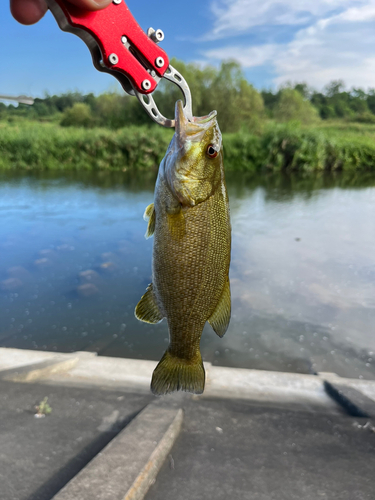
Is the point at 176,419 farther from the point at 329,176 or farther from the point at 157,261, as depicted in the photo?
the point at 329,176

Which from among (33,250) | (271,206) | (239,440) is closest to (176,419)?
(239,440)

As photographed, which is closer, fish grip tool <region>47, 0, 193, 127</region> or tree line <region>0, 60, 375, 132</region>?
fish grip tool <region>47, 0, 193, 127</region>

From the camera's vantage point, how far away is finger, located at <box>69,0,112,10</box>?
1.48m

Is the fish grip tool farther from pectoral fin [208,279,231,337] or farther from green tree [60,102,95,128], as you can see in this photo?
green tree [60,102,95,128]

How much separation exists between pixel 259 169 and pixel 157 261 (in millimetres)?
28415

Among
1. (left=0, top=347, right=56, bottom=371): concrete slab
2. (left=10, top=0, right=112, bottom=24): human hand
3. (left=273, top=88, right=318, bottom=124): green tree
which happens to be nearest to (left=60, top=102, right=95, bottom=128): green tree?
(left=273, top=88, right=318, bottom=124): green tree

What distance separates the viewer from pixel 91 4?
1.51 meters

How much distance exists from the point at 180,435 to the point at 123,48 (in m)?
3.43

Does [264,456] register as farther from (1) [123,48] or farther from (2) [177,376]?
(1) [123,48]

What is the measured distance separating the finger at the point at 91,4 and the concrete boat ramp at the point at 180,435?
3.00m

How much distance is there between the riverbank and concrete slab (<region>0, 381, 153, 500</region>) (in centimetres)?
2204

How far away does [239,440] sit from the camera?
384 centimetres

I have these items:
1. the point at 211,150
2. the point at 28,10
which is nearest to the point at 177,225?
the point at 211,150

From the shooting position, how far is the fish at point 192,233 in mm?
1526
